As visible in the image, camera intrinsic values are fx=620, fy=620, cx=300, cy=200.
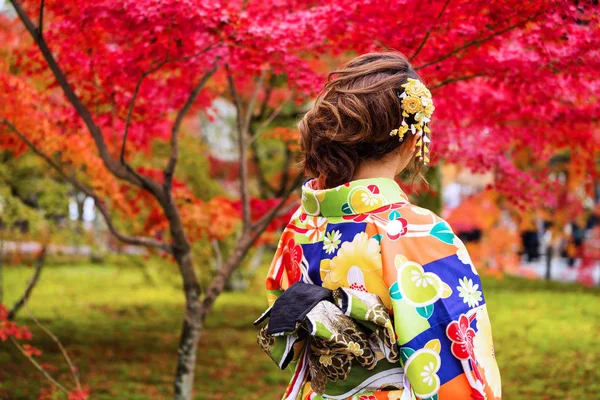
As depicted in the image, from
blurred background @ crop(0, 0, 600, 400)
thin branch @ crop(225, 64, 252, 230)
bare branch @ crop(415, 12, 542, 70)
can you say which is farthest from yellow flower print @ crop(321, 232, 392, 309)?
thin branch @ crop(225, 64, 252, 230)

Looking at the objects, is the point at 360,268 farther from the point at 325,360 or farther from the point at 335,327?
the point at 325,360

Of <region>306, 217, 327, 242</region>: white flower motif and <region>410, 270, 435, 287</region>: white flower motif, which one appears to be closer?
<region>410, 270, 435, 287</region>: white flower motif

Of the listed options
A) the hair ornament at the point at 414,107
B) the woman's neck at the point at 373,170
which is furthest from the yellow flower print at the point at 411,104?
the woman's neck at the point at 373,170

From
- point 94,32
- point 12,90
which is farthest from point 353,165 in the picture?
point 12,90

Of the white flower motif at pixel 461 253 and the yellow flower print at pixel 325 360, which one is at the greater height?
the white flower motif at pixel 461 253

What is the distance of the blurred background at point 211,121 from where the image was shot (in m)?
3.53

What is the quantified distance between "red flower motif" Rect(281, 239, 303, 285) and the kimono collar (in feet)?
0.61

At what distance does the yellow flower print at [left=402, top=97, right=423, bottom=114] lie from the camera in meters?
1.54

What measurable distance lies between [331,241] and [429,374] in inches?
16.4

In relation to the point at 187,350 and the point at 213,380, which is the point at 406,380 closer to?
the point at 187,350

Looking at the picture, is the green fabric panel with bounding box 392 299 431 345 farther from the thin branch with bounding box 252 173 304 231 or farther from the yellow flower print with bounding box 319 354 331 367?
the thin branch with bounding box 252 173 304 231

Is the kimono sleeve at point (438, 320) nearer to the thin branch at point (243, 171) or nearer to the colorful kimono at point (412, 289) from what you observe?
the colorful kimono at point (412, 289)

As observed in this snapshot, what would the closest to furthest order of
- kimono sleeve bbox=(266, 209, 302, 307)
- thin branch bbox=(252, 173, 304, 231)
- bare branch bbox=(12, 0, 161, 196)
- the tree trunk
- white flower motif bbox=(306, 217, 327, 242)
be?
white flower motif bbox=(306, 217, 327, 242)
kimono sleeve bbox=(266, 209, 302, 307)
bare branch bbox=(12, 0, 161, 196)
the tree trunk
thin branch bbox=(252, 173, 304, 231)

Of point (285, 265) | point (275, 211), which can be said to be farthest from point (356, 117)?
point (275, 211)
